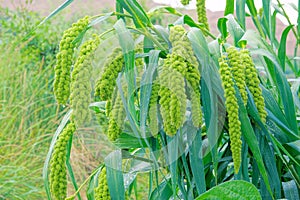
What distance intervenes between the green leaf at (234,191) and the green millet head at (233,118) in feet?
0.14

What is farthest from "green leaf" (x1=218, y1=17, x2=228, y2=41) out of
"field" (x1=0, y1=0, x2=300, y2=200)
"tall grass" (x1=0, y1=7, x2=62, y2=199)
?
"tall grass" (x1=0, y1=7, x2=62, y2=199)

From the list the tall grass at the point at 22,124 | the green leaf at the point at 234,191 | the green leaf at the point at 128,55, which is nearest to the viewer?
the green leaf at the point at 234,191

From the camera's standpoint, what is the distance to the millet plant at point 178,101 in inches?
28.8

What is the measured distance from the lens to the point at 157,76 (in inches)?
32.5

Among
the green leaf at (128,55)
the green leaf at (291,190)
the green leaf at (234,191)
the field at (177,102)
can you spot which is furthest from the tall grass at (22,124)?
the green leaf at (234,191)

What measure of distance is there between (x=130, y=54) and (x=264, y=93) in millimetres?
263

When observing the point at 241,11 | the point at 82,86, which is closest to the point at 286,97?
the point at 241,11

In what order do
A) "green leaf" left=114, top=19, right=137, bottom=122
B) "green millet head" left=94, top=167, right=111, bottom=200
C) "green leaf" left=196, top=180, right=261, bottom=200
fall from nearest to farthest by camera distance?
"green leaf" left=196, top=180, right=261, bottom=200 < "green leaf" left=114, top=19, right=137, bottom=122 < "green millet head" left=94, top=167, right=111, bottom=200

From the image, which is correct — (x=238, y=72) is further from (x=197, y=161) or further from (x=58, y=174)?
(x=58, y=174)

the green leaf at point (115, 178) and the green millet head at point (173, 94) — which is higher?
the green millet head at point (173, 94)

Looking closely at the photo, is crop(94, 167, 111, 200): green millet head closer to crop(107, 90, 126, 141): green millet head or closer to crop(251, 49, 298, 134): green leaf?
crop(107, 90, 126, 141): green millet head

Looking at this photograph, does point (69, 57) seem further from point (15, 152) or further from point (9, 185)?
point (15, 152)

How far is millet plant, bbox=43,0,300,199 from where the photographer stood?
2.40ft

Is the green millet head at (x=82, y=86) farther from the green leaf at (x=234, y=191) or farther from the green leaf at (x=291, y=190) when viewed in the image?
the green leaf at (x=291, y=190)
